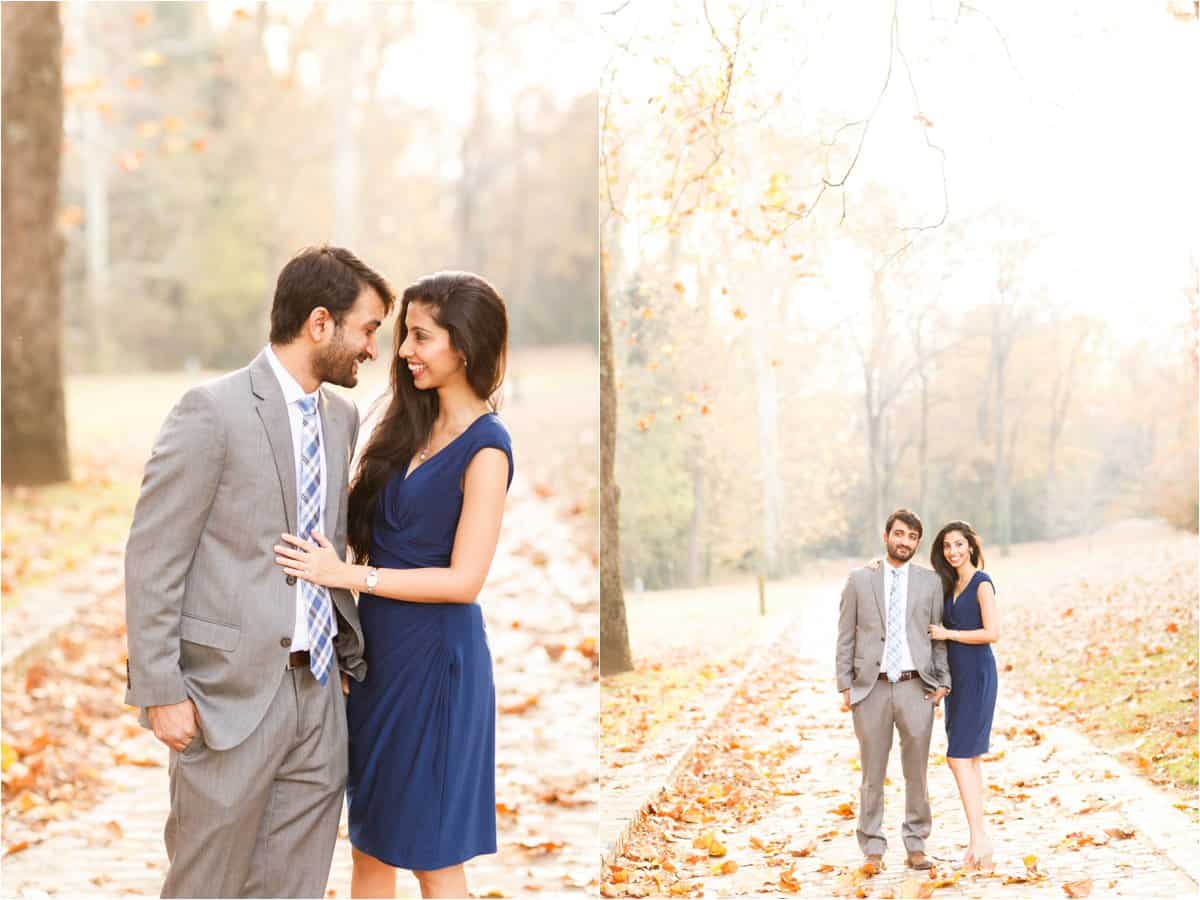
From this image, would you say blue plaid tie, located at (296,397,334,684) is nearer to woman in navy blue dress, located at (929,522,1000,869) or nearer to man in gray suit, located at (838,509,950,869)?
man in gray suit, located at (838,509,950,869)

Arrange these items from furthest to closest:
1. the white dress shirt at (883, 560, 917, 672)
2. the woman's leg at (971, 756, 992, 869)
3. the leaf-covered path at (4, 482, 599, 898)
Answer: the leaf-covered path at (4, 482, 599, 898) → the woman's leg at (971, 756, 992, 869) → the white dress shirt at (883, 560, 917, 672)

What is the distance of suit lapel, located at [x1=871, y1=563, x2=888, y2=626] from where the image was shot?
3643 mm

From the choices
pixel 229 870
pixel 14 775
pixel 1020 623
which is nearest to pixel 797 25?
pixel 1020 623

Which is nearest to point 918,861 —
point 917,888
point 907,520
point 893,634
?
point 917,888

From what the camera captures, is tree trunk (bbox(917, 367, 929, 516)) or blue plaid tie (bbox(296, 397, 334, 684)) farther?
tree trunk (bbox(917, 367, 929, 516))

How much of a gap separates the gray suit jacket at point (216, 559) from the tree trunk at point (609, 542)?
130 cm

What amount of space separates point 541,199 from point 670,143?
18.9 m

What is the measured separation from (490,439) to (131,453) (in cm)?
1067

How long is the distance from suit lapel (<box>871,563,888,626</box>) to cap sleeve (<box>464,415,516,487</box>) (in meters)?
1.26

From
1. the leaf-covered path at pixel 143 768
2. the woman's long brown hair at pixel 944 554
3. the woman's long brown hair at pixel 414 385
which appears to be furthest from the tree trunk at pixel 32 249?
the woman's long brown hair at pixel 944 554

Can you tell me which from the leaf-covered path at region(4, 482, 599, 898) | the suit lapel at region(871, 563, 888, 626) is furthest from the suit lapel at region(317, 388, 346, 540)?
the leaf-covered path at region(4, 482, 599, 898)

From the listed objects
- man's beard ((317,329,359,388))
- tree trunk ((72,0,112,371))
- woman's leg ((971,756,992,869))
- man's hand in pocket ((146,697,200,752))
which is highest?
tree trunk ((72,0,112,371))

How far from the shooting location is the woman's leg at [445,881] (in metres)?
3.05

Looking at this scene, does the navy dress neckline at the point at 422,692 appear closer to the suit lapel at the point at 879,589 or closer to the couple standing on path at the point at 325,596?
the couple standing on path at the point at 325,596
